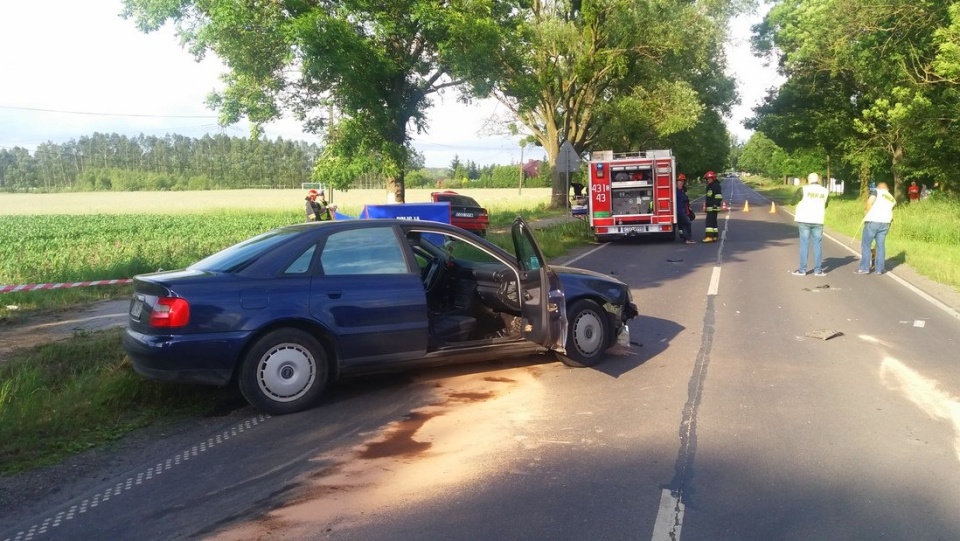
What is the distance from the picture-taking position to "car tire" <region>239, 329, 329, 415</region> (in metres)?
6.06

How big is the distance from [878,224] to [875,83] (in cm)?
1753

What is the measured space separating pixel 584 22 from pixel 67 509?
32.2 meters

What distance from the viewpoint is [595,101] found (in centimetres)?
3797

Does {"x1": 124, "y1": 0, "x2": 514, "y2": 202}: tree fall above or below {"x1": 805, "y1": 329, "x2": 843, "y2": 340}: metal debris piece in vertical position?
above

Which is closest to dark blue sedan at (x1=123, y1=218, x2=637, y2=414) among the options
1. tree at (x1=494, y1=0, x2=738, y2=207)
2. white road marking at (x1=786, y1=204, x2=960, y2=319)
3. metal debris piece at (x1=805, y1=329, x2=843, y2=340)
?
metal debris piece at (x1=805, y1=329, x2=843, y2=340)

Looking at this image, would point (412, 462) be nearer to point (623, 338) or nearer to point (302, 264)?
point (302, 264)

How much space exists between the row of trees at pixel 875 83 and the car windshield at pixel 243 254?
59.2 feet

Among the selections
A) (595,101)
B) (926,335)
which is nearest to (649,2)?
(595,101)

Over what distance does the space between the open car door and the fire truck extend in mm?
15386

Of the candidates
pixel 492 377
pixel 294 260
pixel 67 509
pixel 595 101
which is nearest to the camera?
pixel 67 509

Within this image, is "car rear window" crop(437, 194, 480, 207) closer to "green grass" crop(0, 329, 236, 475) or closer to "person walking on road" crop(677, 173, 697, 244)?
"person walking on road" crop(677, 173, 697, 244)

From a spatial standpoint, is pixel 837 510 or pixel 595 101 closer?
pixel 837 510

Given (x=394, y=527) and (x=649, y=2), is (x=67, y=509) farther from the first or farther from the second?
(x=649, y=2)

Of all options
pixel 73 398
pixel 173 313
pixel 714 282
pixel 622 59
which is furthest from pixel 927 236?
pixel 73 398
